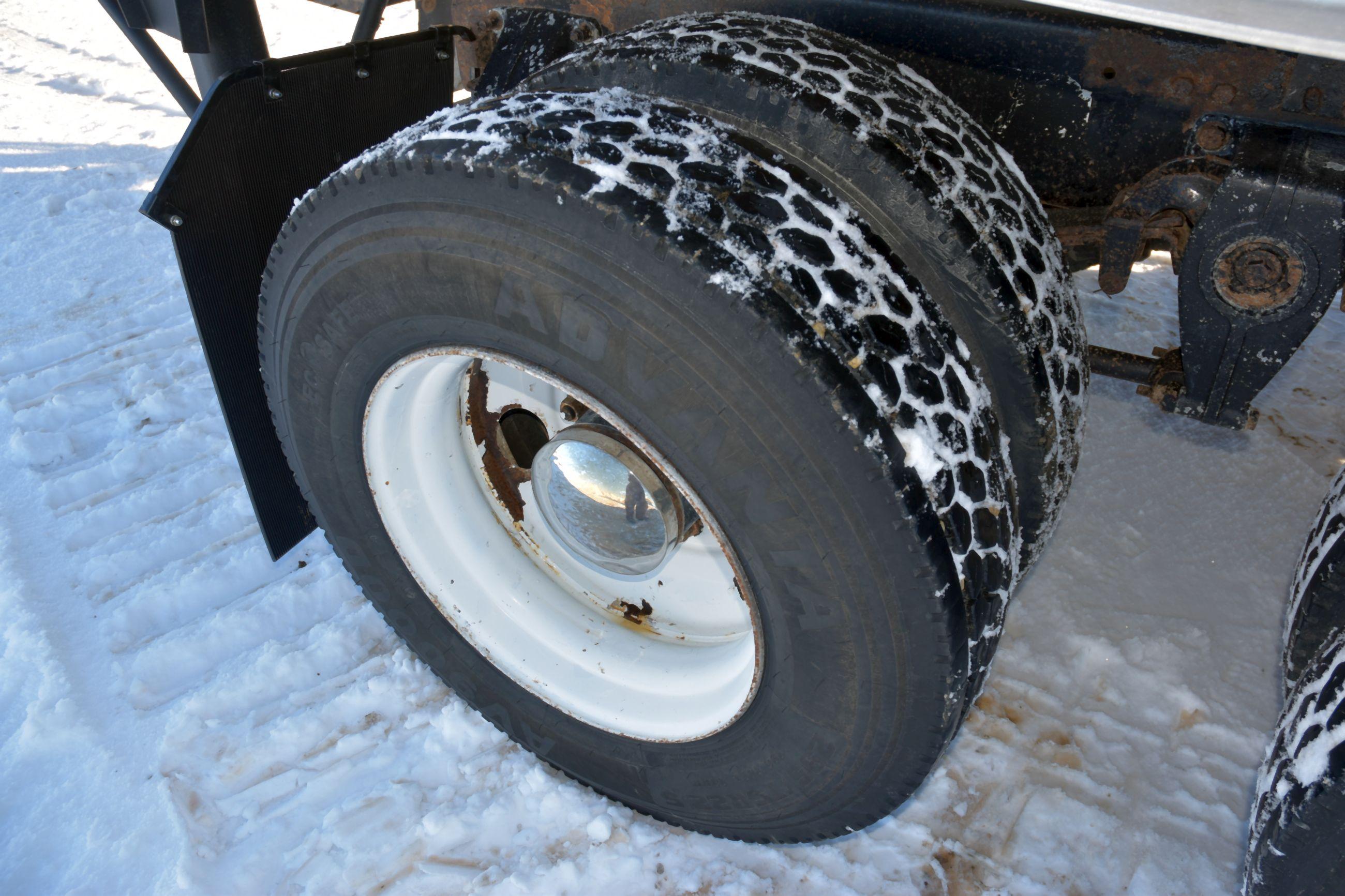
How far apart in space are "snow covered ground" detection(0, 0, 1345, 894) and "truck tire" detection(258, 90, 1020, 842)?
494 millimetres

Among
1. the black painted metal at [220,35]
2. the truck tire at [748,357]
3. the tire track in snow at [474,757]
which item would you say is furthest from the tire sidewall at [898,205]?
the black painted metal at [220,35]

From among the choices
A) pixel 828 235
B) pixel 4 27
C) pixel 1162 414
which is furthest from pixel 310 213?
pixel 4 27

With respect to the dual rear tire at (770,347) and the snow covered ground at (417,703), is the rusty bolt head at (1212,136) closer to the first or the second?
the dual rear tire at (770,347)

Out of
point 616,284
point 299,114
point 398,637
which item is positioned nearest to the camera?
point 616,284

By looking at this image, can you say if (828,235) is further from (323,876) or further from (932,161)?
(323,876)

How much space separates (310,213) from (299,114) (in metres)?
0.55

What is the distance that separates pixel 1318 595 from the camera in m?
1.66

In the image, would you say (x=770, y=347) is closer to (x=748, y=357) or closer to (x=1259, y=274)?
(x=748, y=357)

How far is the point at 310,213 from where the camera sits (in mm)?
1438

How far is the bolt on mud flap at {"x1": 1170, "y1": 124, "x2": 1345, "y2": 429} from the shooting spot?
1362 mm

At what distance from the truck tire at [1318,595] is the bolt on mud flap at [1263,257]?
358 millimetres

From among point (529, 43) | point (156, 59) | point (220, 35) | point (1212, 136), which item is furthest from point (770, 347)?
point (156, 59)

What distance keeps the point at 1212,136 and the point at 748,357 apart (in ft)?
2.98

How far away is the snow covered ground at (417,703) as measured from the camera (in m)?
1.73
